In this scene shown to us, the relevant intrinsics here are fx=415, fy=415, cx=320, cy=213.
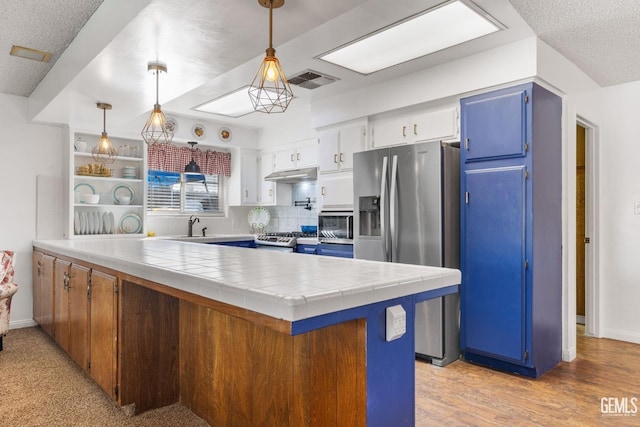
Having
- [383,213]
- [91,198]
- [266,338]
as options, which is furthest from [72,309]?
[383,213]

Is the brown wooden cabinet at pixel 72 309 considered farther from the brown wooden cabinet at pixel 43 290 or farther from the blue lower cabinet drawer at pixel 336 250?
the blue lower cabinet drawer at pixel 336 250

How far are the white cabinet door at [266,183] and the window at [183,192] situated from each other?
640 mm

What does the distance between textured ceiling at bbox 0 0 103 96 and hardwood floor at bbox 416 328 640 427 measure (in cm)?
333

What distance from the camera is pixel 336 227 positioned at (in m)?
4.38

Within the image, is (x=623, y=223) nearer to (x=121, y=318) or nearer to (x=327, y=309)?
(x=327, y=309)

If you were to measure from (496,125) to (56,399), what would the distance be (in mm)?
3548

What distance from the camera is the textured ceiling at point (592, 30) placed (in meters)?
2.52

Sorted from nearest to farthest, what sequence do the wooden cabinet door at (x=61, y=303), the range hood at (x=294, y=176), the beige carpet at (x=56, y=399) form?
the beige carpet at (x=56, y=399), the wooden cabinet door at (x=61, y=303), the range hood at (x=294, y=176)

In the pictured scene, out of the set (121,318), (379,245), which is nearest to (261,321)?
(121,318)

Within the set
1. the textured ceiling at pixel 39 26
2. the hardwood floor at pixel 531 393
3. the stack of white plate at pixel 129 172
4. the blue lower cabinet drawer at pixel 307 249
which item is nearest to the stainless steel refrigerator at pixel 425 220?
the hardwood floor at pixel 531 393

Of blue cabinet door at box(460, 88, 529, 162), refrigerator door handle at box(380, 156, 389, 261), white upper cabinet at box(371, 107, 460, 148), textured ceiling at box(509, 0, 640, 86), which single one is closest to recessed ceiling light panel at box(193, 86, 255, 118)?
white upper cabinet at box(371, 107, 460, 148)

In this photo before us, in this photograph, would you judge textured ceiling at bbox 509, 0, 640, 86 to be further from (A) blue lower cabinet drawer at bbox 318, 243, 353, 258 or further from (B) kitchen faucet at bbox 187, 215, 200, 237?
(B) kitchen faucet at bbox 187, 215, 200, 237

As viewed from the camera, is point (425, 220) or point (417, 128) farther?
point (417, 128)

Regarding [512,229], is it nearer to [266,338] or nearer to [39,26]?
[266,338]
